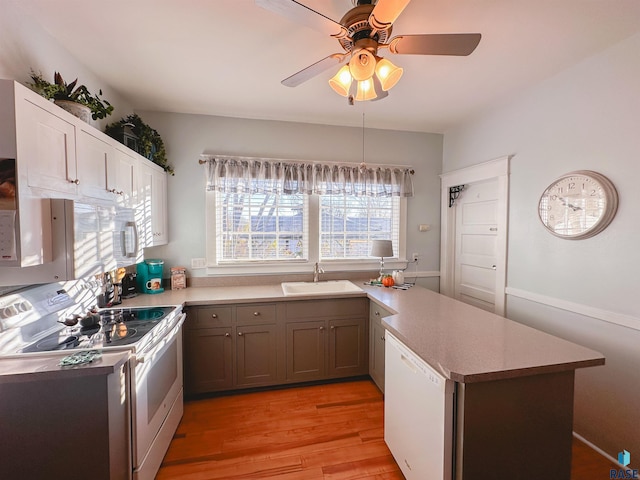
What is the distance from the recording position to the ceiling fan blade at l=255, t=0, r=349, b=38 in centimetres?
107

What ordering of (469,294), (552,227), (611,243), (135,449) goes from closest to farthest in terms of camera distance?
(135,449) < (611,243) < (552,227) < (469,294)

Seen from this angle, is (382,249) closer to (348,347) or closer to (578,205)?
(348,347)

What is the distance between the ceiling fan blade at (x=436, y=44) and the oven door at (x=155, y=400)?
208 cm

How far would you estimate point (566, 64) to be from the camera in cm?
198

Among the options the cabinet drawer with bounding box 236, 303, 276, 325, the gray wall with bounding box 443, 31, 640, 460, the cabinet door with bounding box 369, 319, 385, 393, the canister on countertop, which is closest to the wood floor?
the cabinet door with bounding box 369, 319, 385, 393

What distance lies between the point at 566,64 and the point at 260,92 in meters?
2.33

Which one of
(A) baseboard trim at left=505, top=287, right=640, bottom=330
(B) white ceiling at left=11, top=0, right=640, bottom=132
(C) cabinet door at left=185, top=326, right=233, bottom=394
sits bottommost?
(C) cabinet door at left=185, top=326, right=233, bottom=394

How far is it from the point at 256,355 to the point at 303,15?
2.47 m

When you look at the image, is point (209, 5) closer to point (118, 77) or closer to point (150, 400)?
point (118, 77)

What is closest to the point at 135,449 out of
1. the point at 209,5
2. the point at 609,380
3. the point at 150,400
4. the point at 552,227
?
the point at 150,400

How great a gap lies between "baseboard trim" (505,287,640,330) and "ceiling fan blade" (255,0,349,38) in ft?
7.63

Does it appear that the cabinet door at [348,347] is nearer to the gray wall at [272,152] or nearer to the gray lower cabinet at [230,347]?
the gray lower cabinet at [230,347]

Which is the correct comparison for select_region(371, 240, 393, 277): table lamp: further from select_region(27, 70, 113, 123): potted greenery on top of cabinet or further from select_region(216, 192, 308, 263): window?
select_region(27, 70, 113, 123): potted greenery on top of cabinet

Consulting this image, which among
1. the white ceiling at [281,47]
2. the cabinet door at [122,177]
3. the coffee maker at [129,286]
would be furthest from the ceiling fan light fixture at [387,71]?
the coffee maker at [129,286]
